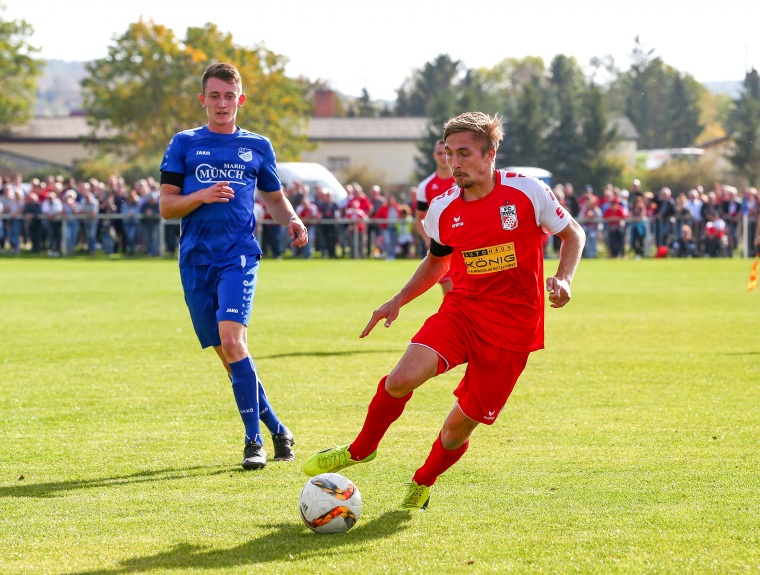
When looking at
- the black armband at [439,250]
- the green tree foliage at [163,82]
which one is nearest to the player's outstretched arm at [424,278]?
the black armband at [439,250]

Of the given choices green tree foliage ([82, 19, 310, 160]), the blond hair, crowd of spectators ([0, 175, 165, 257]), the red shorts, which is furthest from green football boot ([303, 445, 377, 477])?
green tree foliage ([82, 19, 310, 160])

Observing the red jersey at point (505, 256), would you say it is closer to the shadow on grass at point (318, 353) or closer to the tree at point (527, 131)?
the shadow on grass at point (318, 353)

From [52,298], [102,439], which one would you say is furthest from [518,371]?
[52,298]

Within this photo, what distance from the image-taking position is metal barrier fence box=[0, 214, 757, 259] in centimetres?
3222

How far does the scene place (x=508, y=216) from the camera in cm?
561

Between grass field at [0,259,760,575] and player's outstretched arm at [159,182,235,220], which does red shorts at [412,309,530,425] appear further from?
player's outstretched arm at [159,182,235,220]

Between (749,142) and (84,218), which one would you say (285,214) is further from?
(749,142)

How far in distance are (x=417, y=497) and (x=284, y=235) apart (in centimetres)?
2732

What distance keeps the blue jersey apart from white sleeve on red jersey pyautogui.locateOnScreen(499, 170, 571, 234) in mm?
1964

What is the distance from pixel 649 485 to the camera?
610 cm

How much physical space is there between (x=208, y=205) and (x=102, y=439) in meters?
1.80

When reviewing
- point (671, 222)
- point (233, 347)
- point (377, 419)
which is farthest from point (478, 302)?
point (671, 222)

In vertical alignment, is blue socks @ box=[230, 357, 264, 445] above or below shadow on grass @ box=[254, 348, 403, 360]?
above

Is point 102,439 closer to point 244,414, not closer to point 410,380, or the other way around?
point 244,414
